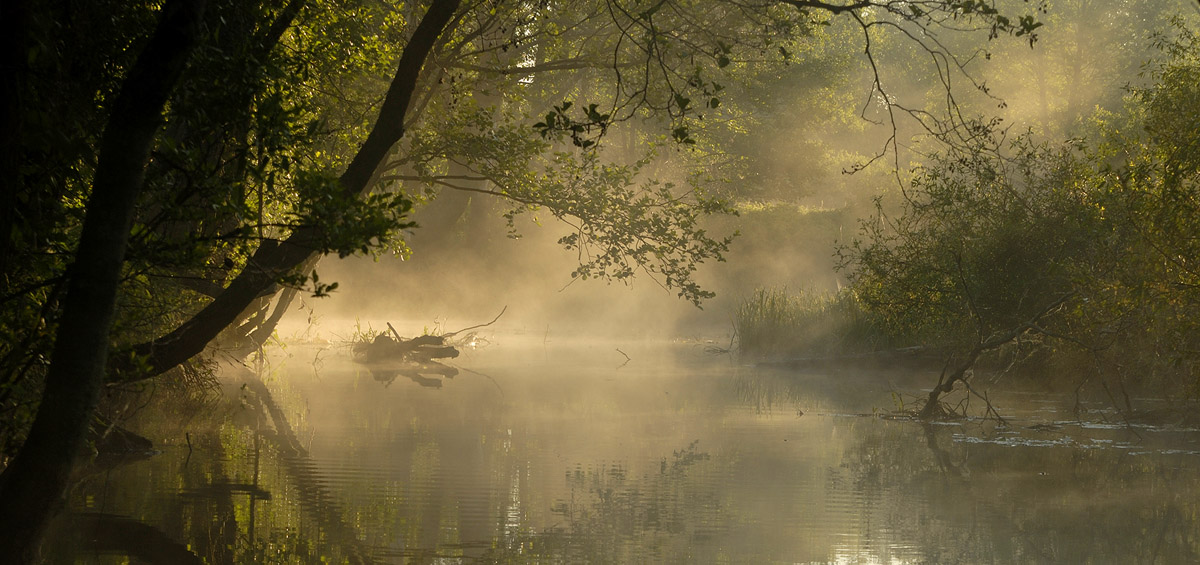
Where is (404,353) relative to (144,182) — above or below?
above

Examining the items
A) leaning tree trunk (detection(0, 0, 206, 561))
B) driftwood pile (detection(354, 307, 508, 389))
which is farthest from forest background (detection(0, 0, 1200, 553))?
driftwood pile (detection(354, 307, 508, 389))

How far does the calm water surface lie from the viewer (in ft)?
24.6

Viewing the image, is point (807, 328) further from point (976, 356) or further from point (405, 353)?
point (976, 356)

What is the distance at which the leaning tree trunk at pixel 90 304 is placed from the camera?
4.64 m

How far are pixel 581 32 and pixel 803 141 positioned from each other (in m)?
25.7

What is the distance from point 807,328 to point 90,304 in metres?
20.6

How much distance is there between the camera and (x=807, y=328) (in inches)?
953

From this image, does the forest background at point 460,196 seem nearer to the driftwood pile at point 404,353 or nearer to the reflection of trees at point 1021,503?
the reflection of trees at point 1021,503

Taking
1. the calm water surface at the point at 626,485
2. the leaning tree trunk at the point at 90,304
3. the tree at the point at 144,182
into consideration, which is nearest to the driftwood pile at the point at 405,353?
the calm water surface at the point at 626,485

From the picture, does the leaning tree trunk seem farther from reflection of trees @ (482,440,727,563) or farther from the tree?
reflection of trees @ (482,440,727,563)

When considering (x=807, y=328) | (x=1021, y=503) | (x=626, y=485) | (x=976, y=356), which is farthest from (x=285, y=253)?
(x=807, y=328)

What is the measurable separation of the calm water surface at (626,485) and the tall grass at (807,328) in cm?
528

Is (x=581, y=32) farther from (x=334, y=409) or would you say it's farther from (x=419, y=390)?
(x=334, y=409)

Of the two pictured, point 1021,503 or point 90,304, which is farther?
point 1021,503
